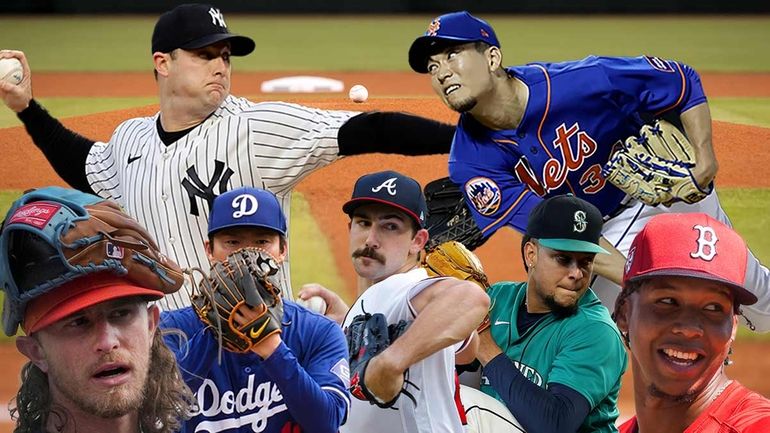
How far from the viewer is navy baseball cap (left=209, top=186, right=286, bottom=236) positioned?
321 cm

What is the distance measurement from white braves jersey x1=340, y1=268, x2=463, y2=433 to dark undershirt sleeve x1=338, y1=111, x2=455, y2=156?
1127mm

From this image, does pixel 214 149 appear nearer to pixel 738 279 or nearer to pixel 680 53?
pixel 738 279

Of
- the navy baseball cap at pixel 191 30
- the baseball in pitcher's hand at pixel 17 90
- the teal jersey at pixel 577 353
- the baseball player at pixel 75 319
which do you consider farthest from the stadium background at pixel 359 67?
the baseball player at pixel 75 319

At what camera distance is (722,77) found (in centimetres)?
1655

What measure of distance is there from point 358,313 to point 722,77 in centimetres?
1449

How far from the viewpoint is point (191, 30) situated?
4.42m

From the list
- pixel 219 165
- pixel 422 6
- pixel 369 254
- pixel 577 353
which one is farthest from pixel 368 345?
pixel 422 6

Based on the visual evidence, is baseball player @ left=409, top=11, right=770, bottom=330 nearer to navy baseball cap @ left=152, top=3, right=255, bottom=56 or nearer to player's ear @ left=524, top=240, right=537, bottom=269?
navy baseball cap @ left=152, top=3, right=255, bottom=56

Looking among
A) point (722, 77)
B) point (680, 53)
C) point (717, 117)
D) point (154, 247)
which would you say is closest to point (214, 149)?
A: point (154, 247)

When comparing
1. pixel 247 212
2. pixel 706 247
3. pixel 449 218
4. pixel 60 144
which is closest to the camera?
pixel 706 247

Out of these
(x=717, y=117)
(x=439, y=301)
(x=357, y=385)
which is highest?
(x=717, y=117)

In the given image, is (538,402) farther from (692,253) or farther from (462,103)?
(462,103)

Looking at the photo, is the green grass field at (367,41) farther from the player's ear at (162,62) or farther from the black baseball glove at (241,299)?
the black baseball glove at (241,299)

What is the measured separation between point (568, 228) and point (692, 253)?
1.56 m
